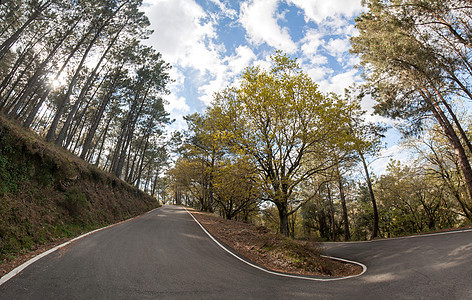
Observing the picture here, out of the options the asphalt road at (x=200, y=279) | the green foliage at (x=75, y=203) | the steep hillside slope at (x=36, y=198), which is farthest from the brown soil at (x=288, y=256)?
the green foliage at (x=75, y=203)

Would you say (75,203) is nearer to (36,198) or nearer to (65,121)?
(36,198)

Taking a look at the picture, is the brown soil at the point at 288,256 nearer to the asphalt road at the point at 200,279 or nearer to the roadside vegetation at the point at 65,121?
the asphalt road at the point at 200,279

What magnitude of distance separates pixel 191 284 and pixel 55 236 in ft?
25.3

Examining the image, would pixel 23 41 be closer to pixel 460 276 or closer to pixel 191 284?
pixel 191 284

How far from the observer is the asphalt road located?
4.05m

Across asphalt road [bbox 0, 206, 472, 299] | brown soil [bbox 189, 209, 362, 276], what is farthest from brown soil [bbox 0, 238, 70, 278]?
brown soil [bbox 189, 209, 362, 276]

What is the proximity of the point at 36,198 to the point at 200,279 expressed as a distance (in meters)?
9.48

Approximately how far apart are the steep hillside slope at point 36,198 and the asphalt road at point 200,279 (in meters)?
1.75

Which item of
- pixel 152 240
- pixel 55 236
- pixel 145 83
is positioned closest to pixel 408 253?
pixel 152 240

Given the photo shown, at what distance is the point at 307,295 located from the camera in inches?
178

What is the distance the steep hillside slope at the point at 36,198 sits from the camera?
7000mm

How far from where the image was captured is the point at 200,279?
16.2ft

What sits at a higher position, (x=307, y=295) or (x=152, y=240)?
(x=152, y=240)

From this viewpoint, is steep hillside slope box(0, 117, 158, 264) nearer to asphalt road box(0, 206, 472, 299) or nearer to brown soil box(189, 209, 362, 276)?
asphalt road box(0, 206, 472, 299)
